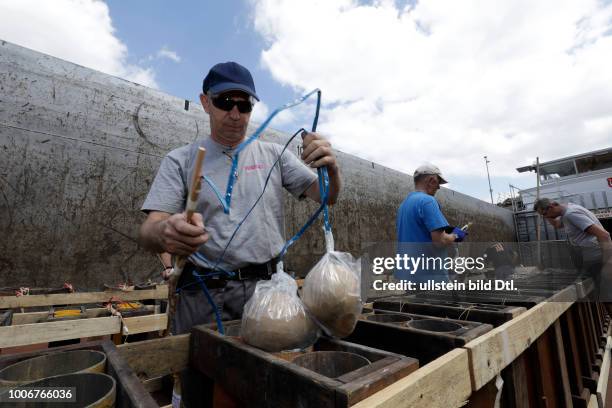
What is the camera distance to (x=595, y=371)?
8.81 feet

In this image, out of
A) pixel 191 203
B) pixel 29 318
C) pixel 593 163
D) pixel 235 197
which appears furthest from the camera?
pixel 593 163

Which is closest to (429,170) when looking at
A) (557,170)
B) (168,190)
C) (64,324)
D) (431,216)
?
(431,216)

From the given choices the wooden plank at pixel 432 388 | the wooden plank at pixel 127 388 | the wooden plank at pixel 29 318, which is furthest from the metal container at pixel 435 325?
the wooden plank at pixel 29 318

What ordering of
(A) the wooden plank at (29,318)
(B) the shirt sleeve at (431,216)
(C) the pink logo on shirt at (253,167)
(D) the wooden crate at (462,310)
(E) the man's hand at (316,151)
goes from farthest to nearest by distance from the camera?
1. (B) the shirt sleeve at (431,216)
2. (A) the wooden plank at (29,318)
3. (C) the pink logo on shirt at (253,167)
4. (D) the wooden crate at (462,310)
5. (E) the man's hand at (316,151)

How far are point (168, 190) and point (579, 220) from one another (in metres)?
4.60

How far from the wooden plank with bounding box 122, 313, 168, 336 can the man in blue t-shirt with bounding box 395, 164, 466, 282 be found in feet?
7.23

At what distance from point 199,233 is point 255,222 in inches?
27.6

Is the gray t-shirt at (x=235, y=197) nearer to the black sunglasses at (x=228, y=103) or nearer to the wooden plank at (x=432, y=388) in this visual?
the black sunglasses at (x=228, y=103)

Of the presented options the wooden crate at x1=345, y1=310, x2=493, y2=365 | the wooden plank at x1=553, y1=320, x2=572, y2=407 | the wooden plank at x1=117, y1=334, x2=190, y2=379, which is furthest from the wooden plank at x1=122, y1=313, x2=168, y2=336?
the wooden plank at x1=553, y1=320, x2=572, y2=407

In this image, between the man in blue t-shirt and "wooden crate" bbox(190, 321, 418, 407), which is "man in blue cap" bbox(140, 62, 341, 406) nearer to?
"wooden crate" bbox(190, 321, 418, 407)

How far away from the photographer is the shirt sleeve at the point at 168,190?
4.60 feet

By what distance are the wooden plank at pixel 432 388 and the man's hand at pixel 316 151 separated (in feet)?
2.25

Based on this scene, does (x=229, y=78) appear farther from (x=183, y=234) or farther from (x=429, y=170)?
(x=429, y=170)

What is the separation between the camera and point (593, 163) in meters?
13.1
